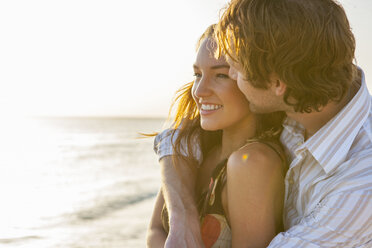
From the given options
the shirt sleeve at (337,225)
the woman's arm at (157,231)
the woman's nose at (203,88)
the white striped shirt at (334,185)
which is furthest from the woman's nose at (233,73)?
the woman's arm at (157,231)

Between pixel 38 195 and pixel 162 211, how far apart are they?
9478 mm

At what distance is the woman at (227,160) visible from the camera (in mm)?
2143

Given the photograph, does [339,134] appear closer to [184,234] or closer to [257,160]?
[257,160]

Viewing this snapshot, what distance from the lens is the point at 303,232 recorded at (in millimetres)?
1933

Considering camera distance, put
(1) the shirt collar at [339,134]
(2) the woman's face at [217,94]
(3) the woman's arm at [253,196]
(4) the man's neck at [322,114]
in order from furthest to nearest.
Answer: (2) the woman's face at [217,94], (4) the man's neck at [322,114], (3) the woman's arm at [253,196], (1) the shirt collar at [339,134]

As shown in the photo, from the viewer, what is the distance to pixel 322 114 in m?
2.23

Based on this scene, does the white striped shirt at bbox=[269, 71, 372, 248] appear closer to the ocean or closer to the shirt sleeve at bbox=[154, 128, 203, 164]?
the shirt sleeve at bbox=[154, 128, 203, 164]

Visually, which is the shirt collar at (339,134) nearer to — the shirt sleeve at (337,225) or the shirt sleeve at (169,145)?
the shirt sleeve at (337,225)

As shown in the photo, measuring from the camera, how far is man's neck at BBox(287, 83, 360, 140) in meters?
2.23

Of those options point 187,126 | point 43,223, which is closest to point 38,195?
point 43,223

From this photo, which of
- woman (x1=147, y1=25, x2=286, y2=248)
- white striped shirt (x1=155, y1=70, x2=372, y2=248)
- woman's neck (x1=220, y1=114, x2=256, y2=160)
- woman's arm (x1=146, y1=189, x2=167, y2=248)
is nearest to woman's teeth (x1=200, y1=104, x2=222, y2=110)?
woman (x1=147, y1=25, x2=286, y2=248)

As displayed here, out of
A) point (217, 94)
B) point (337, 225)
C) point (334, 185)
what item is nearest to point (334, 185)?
point (334, 185)

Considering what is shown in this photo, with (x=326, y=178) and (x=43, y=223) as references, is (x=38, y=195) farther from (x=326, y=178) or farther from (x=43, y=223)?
(x=326, y=178)

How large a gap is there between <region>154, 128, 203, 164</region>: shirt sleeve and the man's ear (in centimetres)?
86
